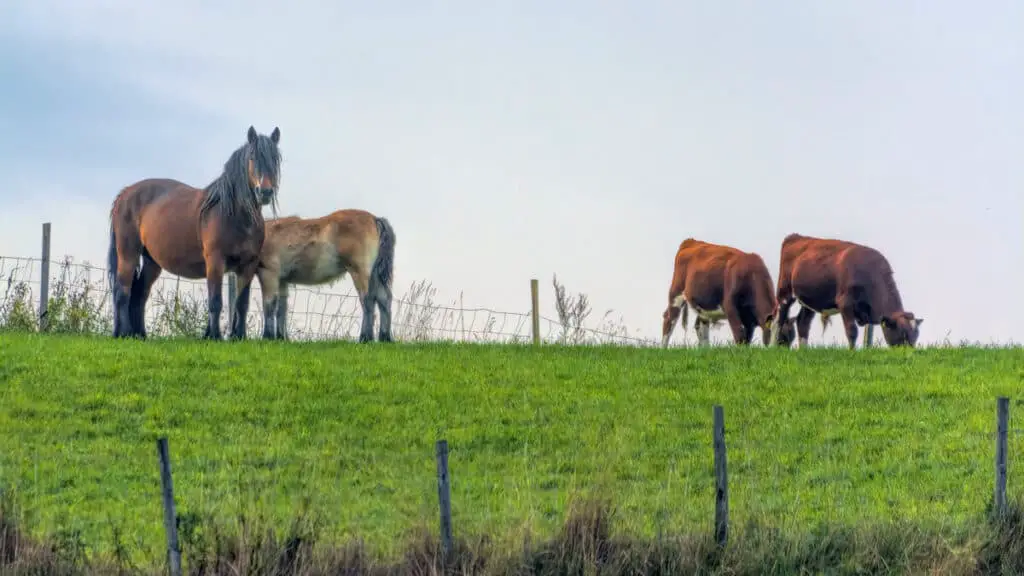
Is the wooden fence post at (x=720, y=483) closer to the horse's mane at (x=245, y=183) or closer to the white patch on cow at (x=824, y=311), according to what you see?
the horse's mane at (x=245, y=183)

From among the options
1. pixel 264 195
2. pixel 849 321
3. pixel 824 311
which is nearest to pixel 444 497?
pixel 264 195

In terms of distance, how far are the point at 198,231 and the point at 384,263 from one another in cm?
276

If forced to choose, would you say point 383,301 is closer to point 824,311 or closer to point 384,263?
point 384,263

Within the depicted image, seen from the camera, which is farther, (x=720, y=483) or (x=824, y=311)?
(x=824, y=311)

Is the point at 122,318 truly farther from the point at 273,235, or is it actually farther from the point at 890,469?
the point at 890,469

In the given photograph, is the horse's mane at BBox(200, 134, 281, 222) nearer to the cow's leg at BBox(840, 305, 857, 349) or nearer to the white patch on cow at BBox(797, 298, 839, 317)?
the cow's leg at BBox(840, 305, 857, 349)

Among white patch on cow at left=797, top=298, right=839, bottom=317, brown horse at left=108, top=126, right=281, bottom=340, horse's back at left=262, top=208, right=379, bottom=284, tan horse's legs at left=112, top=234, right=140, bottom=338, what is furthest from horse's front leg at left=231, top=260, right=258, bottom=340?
white patch on cow at left=797, top=298, right=839, bottom=317

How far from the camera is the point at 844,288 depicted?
2416 cm

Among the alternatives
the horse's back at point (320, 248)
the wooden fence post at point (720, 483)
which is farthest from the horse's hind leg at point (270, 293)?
the wooden fence post at point (720, 483)

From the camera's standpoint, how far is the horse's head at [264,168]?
1773 cm

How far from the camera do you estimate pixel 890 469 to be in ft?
38.1

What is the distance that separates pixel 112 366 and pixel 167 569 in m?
8.33

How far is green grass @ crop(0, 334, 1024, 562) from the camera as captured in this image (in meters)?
9.37

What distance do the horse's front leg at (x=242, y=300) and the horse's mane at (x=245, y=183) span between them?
0.80 m
